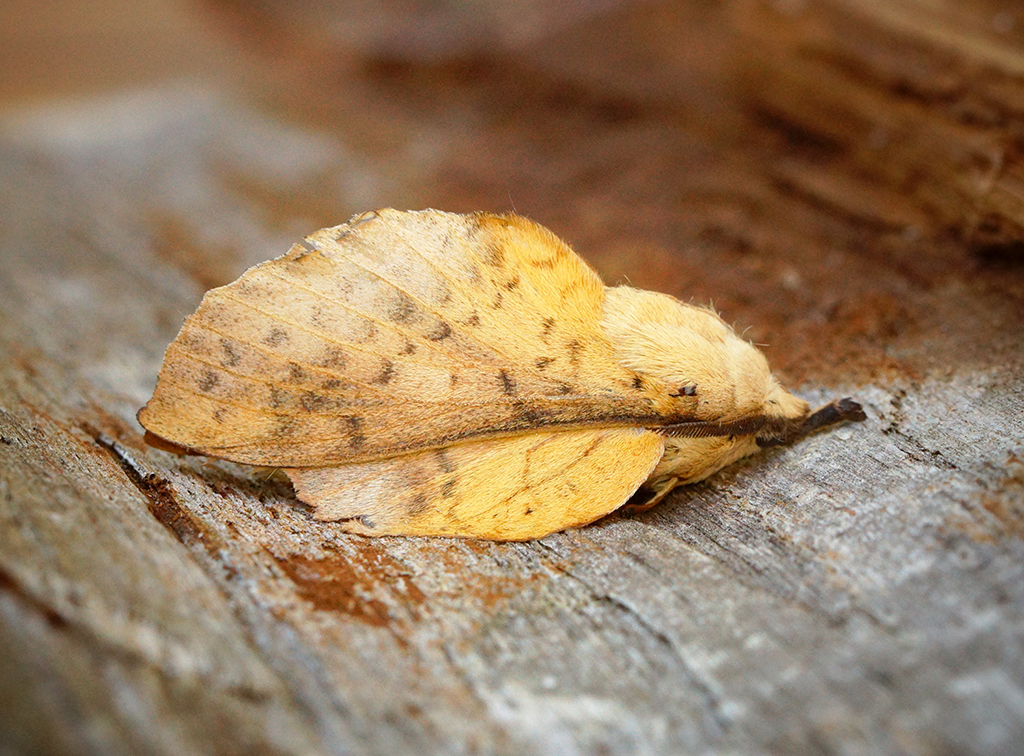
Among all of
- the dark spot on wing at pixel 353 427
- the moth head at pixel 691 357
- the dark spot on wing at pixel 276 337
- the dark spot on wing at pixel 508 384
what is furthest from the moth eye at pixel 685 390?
the dark spot on wing at pixel 276 337

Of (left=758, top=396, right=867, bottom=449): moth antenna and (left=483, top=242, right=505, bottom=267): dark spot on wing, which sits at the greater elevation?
Answer: (left=483, top=242, right=505, bottom=267): dark spot on wing

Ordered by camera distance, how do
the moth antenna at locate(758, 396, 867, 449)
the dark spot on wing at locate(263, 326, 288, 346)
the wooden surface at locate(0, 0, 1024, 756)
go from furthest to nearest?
the moth antenna at locate(758, 396, 867, 449) < the dark spot on wing at locate(263, 326, 288, 346) < the wooden surface at locate(0, 0, 1024, 756)

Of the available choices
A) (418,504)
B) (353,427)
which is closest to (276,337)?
(353,427)

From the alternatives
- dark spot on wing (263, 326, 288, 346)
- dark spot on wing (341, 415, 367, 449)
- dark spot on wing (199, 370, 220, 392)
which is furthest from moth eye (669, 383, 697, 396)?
dark spot on wing (199, 370, 220, 392)

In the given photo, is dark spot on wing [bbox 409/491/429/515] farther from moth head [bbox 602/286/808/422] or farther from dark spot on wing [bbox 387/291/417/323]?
moth head [bbox 602/286/808/422]

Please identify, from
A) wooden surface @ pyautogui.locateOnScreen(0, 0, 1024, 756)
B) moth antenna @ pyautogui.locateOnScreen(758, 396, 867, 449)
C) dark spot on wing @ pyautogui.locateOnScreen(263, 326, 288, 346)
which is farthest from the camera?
moth antenna @ pyautogui.locateOnScreen(758, 396, 867, 449)

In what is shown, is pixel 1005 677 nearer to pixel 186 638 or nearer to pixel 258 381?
pixel 186 638
